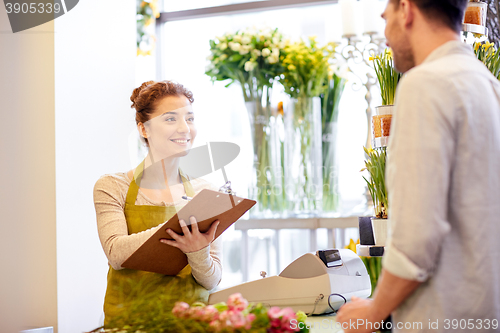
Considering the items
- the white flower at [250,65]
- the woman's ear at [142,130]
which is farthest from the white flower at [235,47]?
the woman's ear at [142,130]

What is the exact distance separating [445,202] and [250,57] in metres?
2.32

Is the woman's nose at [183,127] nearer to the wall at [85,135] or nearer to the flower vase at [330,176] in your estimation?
the wall at [85,135]

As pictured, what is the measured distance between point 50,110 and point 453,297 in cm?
171

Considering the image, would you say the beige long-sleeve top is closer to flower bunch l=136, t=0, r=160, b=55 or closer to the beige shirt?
the beige shirt

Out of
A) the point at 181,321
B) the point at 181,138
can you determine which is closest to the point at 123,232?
the point at 181,138

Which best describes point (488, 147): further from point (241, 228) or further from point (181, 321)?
point (241, 228)

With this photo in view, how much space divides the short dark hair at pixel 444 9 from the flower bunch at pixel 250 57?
2024 millimetres

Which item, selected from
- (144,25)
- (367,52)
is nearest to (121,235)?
(367,52)

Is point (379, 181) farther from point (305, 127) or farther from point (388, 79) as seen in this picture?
point (305, 127)

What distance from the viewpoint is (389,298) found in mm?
787

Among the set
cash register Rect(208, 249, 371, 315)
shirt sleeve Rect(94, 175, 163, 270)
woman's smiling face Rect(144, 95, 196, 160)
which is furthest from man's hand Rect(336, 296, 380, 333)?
woman's smiling face Rect(144, 95, 196, 160)

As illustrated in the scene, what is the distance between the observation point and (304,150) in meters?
2.89

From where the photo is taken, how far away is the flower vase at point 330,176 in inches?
116

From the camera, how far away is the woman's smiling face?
165cm
